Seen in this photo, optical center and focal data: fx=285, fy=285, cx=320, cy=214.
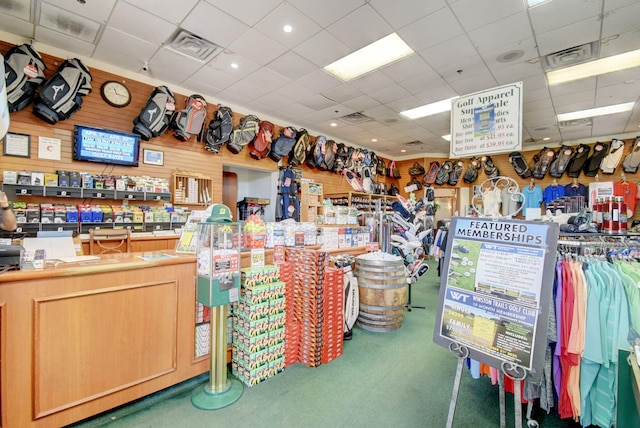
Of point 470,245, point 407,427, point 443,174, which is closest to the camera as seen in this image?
point 470,245

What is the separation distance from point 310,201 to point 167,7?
469 centimetres

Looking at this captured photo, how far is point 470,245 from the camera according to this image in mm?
1771

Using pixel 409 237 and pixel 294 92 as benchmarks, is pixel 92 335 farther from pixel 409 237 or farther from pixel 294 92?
pixel 294 92

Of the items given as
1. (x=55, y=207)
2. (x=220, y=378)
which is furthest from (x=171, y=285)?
(x=55, y=207)

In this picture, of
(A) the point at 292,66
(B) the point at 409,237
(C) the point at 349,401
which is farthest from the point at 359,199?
(C) the point at 349,401

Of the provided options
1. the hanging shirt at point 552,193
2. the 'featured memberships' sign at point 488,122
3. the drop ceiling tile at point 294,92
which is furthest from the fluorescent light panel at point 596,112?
the drop ceiling tile at point 294,92

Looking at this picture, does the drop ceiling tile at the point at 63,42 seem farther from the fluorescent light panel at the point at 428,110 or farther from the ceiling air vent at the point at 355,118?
the fluorescent light panel at the point at 428,110

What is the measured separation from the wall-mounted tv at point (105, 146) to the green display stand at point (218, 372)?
3581 mm

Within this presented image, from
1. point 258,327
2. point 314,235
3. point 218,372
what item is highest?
point 314,235

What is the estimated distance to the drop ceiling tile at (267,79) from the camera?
15.4ft

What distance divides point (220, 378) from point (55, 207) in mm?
3541

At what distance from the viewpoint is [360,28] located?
3533 mm

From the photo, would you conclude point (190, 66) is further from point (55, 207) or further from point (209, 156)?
point (55, 207)

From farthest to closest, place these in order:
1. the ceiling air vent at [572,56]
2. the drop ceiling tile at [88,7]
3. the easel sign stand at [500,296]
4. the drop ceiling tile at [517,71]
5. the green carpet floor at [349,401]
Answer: the drop ceiling tile at [517,71] < the ceiling air vent at [572,56] < the drop ceiling tile at [88,7] < the green carpet floor at [349,401] < the easel sign stand at [500,296]
